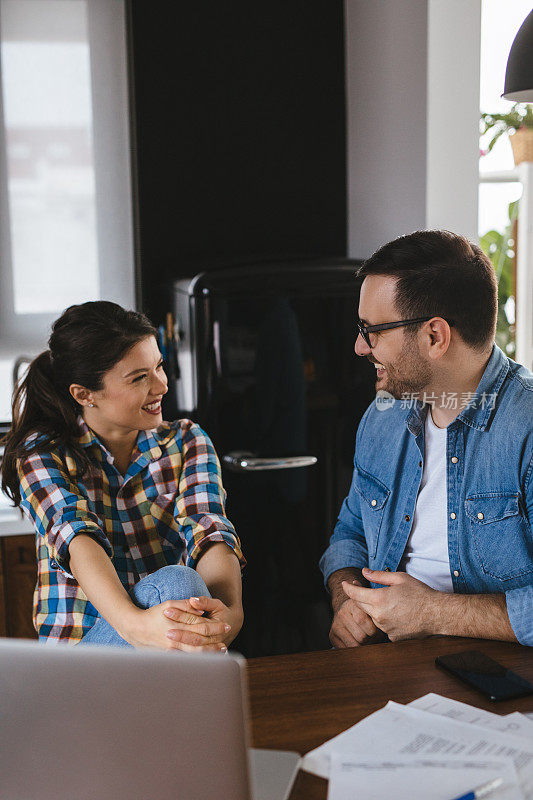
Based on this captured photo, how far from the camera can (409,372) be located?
164 cm

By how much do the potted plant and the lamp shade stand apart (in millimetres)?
2611

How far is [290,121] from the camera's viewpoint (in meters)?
2.95

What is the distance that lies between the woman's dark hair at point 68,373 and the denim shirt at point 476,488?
60cm

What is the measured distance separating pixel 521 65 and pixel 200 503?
1.05m

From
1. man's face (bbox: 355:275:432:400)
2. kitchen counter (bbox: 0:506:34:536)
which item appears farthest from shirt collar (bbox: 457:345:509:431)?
kitchen counter (bbox: 0:506:34:536)

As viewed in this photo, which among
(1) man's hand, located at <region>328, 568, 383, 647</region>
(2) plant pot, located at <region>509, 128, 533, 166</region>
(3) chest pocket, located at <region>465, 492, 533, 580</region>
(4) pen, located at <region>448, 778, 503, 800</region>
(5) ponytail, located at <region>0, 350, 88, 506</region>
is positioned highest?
(2) plant pot, located at <region>509, 128, 533, 166</region>

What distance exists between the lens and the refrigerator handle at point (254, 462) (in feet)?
8.08

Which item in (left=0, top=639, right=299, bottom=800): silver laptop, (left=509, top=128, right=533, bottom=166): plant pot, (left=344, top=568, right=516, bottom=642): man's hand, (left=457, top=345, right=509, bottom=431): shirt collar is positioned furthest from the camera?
(left=509, top=128, right=533, bottom=166): plant pot

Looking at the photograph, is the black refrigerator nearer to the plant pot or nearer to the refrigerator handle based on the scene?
the refrigerator handle

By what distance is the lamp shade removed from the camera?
1.37 meters

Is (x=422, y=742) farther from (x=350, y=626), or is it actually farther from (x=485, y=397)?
(x=485, y=397)

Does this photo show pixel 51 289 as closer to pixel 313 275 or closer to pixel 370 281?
pixel 313 275

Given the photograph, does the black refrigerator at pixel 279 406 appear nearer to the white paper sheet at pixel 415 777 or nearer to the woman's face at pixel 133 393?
the woman's face at pixel 133 393

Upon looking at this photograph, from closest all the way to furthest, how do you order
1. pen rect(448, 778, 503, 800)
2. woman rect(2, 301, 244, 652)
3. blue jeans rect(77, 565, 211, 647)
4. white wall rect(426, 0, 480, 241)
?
1. pen rect(448, 778, 503, 800)
2. blue jeans rect(77, 565, 211, 647)
3. woman rect(2, 301, 244, 652)
4. white wall rect(426, 0, 480, 241)
